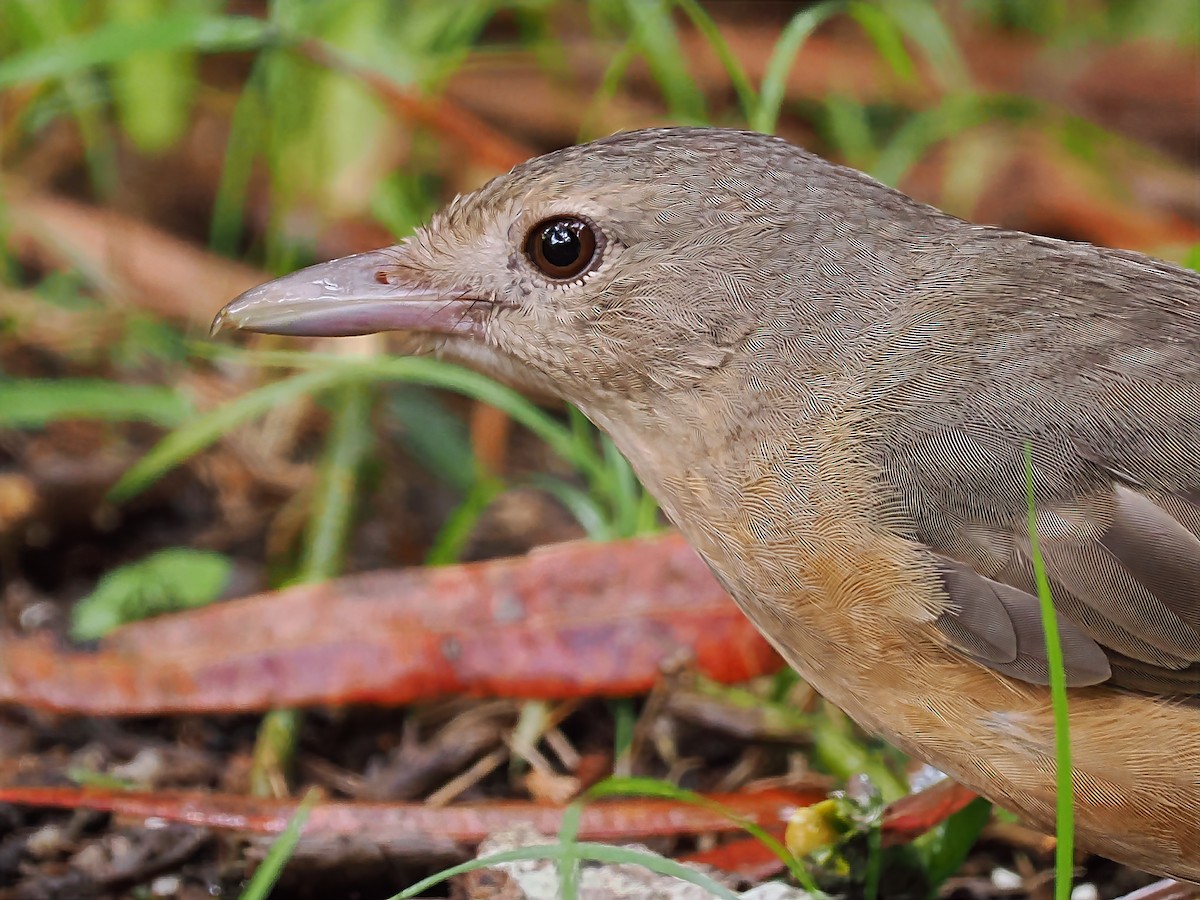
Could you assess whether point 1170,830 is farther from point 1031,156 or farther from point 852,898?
point 1031,156

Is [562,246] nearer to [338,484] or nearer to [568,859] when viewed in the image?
[568,859]

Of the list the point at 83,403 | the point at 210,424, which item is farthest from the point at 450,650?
the point at 83,403

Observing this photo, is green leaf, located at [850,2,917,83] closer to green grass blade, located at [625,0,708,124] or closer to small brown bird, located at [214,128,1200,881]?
green grass blade, located at [625,0,708,124]

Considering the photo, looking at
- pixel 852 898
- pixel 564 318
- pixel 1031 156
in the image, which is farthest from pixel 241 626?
pixel 1031 156

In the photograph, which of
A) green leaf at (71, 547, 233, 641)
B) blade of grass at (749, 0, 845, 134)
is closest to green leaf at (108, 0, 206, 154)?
green leaf at (71, 547, 233, 641)

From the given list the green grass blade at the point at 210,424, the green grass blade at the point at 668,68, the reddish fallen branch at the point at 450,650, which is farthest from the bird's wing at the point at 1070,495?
the green grass blade at the point at 668,68
